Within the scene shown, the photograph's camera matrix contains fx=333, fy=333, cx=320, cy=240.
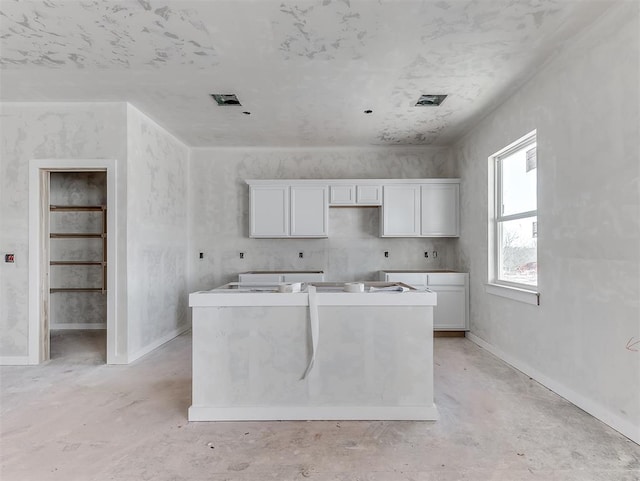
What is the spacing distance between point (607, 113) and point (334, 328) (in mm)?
2410

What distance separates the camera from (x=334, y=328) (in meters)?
2.38

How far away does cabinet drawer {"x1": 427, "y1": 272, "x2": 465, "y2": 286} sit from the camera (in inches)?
182

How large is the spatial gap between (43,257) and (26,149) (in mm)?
1188

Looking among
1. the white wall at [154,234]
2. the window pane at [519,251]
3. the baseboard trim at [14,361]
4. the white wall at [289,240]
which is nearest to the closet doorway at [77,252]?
the white wall at [154,234]

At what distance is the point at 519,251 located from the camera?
3525 millimetres

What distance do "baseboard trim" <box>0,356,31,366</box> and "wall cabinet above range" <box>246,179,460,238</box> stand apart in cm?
294

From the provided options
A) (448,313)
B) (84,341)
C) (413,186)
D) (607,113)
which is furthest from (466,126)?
(84,341)

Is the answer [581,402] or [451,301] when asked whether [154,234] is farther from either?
[581,402]

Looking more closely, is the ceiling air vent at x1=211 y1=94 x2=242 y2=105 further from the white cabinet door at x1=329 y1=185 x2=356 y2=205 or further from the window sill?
the window sill

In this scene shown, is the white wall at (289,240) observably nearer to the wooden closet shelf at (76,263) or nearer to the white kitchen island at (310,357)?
the wooden closet shelf at (76,263)

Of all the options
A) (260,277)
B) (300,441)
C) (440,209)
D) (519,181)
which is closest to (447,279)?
(440,209)

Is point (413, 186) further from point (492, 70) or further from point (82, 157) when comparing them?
point (82, 157)

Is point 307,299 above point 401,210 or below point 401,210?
below

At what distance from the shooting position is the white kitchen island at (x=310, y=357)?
7.75ft
